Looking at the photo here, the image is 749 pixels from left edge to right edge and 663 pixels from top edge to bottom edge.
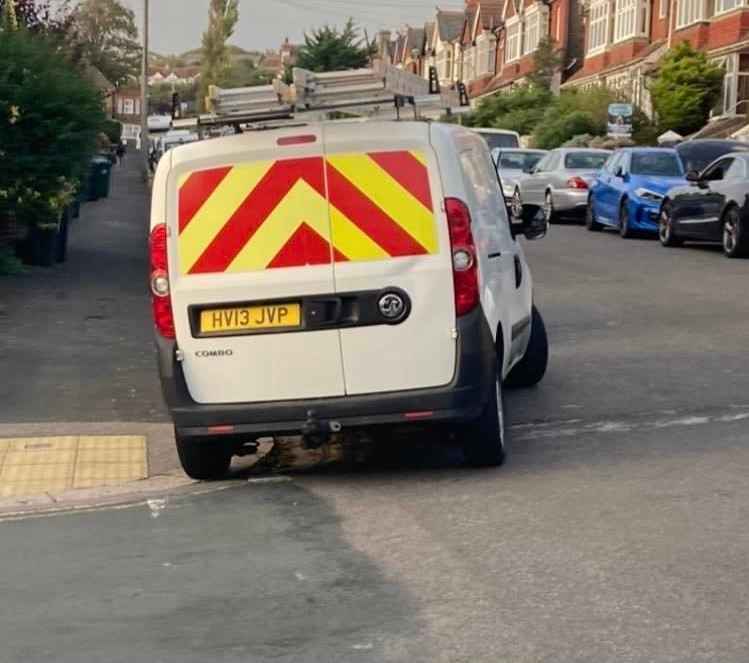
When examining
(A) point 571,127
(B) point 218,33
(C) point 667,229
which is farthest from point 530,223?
(B) point 218,33

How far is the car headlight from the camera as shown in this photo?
26.5m

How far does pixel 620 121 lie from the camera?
50469 mm

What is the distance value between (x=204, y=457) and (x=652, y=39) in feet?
190

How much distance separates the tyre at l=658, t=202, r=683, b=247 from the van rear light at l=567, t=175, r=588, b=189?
21.1ft

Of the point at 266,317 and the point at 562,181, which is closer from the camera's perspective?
the point at 266,317

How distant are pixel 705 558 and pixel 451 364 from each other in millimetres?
2090

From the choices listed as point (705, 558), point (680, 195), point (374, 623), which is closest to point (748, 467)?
point (705, 558)

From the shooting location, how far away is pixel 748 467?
8.58 metres

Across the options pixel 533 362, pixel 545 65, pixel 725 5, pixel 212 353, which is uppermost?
pixel 725 5

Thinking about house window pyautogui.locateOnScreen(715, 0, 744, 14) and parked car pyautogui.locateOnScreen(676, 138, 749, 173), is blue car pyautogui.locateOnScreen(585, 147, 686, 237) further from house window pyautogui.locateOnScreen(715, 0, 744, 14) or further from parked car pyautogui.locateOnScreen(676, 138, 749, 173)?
house window pyautogui.locateOnScreen(715, 0, 744, 14)

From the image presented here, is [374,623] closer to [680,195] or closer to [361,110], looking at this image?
[361,110]

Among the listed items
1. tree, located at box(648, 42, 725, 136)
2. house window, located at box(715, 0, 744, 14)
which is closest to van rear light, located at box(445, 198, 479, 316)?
tree, located at box(648, 42, 725, 136)

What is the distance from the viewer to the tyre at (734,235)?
21719 millimetres

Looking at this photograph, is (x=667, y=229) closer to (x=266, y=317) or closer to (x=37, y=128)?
(x=37, y=128)
